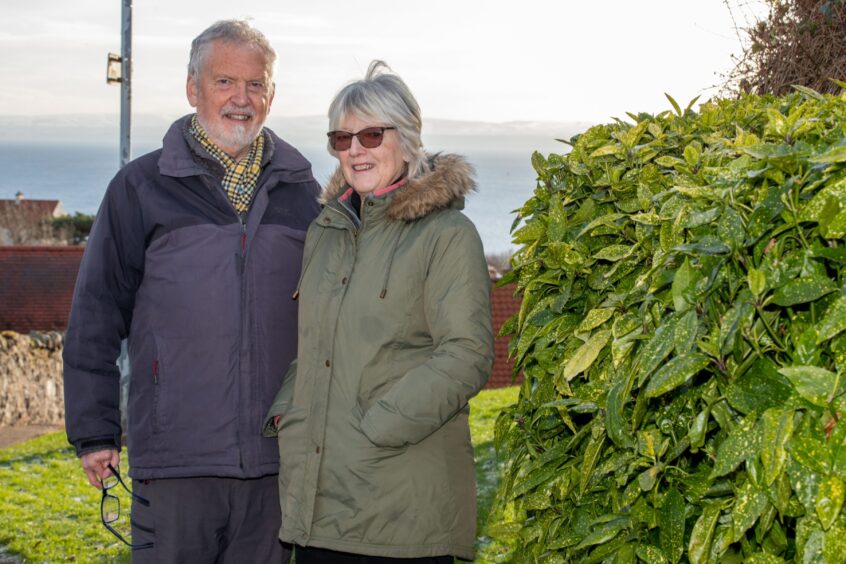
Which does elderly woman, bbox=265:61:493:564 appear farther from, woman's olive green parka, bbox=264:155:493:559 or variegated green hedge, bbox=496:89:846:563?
variegated green hedge, bbox=496:89:846:563

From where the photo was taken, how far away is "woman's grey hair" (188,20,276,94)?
12.1ft

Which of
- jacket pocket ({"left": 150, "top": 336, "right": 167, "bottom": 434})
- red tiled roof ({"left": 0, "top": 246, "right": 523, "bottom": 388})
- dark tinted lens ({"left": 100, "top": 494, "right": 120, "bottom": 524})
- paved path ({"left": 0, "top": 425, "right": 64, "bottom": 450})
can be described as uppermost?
jacket pocket ({"left": 150, "top": 336, "right": 167, "bottom": 434})

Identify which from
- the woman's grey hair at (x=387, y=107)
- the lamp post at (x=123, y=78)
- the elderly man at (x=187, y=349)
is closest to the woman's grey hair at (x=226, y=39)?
the elderly man at (x=187, y=349)

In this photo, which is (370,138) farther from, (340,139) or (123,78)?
(123,78)

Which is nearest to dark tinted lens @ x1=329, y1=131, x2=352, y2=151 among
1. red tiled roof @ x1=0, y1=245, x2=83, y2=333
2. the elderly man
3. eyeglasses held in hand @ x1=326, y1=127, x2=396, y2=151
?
eyeglasses held in hand @ x1=326, y1=127, x2=396, y2=151

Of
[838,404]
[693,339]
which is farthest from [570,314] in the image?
[838,404]

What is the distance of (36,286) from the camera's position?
34562 millimetres

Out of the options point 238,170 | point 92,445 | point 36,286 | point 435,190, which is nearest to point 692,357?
point 435,190

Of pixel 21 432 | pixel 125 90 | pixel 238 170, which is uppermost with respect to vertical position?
pixel 125 90

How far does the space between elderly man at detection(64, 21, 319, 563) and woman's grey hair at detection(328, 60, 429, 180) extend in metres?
0.60

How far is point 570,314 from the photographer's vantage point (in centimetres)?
247

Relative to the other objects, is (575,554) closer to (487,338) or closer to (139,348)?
(487,338)

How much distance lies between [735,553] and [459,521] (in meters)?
Result: 1.19

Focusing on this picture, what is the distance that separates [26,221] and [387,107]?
72694 millimetres
